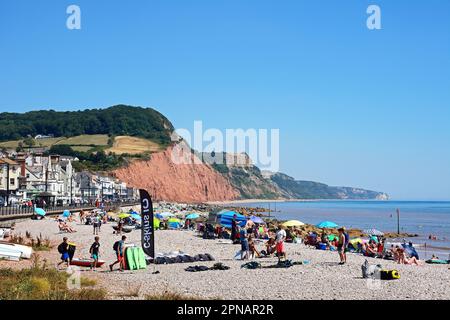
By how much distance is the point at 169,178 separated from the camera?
161 metres

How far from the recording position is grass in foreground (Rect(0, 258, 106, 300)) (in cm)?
1192

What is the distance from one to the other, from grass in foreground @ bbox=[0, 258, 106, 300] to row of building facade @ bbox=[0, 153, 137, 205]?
35.7 meters

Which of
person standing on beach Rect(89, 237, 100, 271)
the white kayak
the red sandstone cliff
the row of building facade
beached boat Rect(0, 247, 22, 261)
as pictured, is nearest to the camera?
person standing on beach Rect(89, 237, 100, 271)

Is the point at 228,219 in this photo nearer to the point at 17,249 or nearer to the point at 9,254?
the point at 17,249

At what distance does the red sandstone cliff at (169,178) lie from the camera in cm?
14350

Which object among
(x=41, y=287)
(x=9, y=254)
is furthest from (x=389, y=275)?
(x=9, y=254)

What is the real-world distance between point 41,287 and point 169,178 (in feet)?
487

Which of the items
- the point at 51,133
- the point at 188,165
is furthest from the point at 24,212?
the point at 51,133

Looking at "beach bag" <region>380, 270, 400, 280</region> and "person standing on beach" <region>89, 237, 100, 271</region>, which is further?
"person standing on beach" <region>89, 237, 100, 271</region>

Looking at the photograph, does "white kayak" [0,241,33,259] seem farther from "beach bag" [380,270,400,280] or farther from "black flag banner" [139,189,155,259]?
"beach bag" [380,270,400,280]

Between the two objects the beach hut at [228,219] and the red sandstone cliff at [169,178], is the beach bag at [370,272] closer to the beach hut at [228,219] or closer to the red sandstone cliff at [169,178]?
the beach hut at [228,219]

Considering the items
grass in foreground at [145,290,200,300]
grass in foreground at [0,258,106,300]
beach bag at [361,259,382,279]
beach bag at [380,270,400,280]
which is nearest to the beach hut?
beach bag at [361,259,382,279]

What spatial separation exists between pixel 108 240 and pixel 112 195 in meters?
85.4
